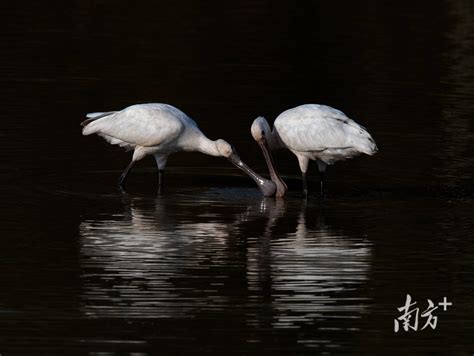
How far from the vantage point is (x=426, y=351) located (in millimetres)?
10930

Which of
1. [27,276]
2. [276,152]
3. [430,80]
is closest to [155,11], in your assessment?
[430,80]

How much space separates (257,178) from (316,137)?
0.79 metres

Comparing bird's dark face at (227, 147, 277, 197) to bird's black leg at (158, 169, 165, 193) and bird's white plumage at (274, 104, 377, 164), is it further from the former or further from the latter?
bird's black leg at (158, 169, 165, 193)

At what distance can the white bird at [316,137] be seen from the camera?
16516mm

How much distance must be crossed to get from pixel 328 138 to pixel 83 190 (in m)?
2.57

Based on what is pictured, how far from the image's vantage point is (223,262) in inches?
528

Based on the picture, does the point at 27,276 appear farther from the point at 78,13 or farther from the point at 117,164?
the point at 78,13

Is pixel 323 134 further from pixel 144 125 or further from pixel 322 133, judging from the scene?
pixel 144 125

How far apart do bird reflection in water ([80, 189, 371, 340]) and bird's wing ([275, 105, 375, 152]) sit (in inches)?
27.5

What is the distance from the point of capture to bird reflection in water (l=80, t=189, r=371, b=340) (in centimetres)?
1180

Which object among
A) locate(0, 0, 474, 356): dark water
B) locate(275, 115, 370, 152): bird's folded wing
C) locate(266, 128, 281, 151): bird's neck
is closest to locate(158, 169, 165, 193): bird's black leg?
locate(0, 0, 474, 356): dark water

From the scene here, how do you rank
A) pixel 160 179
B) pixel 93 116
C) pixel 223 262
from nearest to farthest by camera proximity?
pixel 223 262 < pixel 160 179 < pixel 93 116

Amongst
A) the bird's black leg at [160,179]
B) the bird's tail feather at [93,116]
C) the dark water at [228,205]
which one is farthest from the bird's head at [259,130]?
the bird's tail feather at [93,116]

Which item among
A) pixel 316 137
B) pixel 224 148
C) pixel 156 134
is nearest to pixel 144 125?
pixel 156 134
